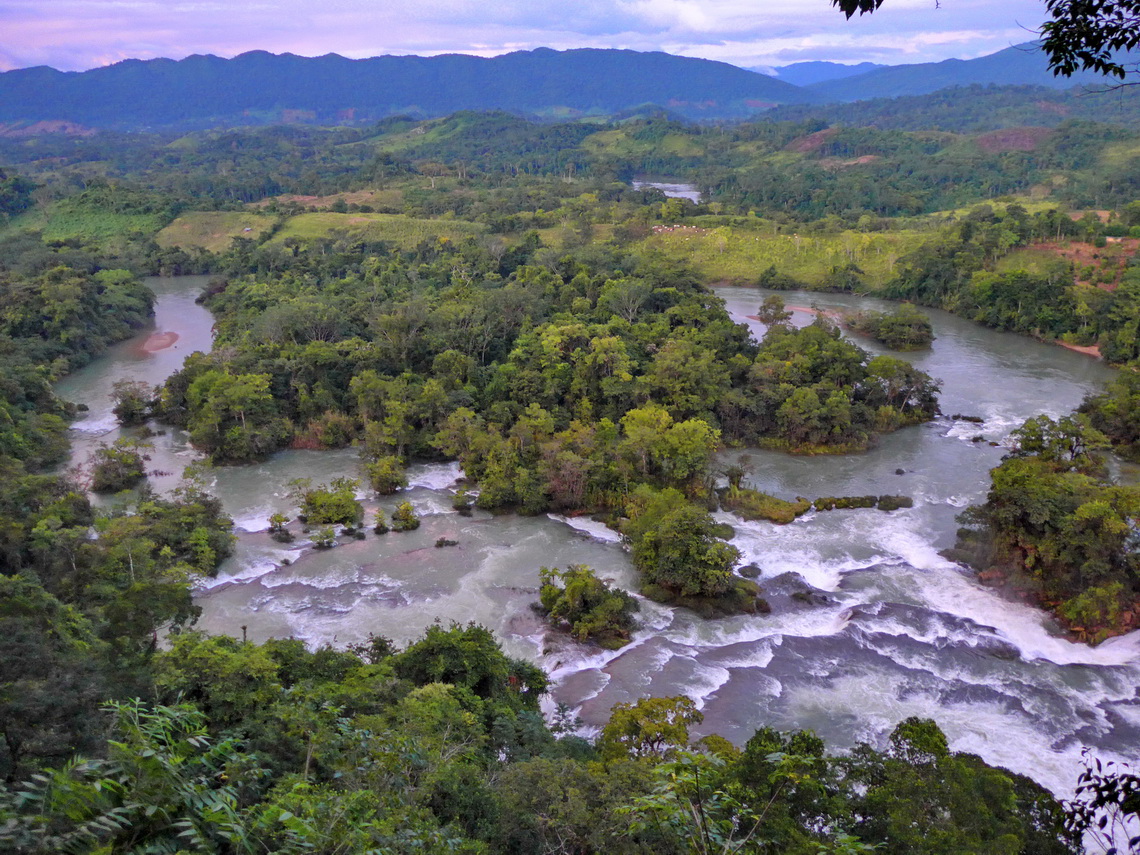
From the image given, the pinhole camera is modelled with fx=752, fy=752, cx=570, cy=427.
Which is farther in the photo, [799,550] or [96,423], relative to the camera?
[96,423]

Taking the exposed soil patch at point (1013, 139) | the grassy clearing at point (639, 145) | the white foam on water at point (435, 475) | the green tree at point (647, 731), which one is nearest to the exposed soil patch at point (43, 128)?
the grassy clearing at point (639, 145)

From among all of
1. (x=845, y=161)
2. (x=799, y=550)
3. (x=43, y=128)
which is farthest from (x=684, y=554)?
(x=43, y=128)

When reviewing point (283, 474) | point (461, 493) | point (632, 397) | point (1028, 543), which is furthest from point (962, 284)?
point (283, 474)

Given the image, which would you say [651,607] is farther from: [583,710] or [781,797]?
[781,797]

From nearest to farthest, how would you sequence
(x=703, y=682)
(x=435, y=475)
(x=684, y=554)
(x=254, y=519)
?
(x=703, y=682)
(x=684, y=554)
(x=254, y=519)
(x=435, y=475)

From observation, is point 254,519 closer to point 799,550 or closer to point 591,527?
point 591,527

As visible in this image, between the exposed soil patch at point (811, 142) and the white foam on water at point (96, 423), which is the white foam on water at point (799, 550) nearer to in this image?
the white foam on water at point (96, 423)
